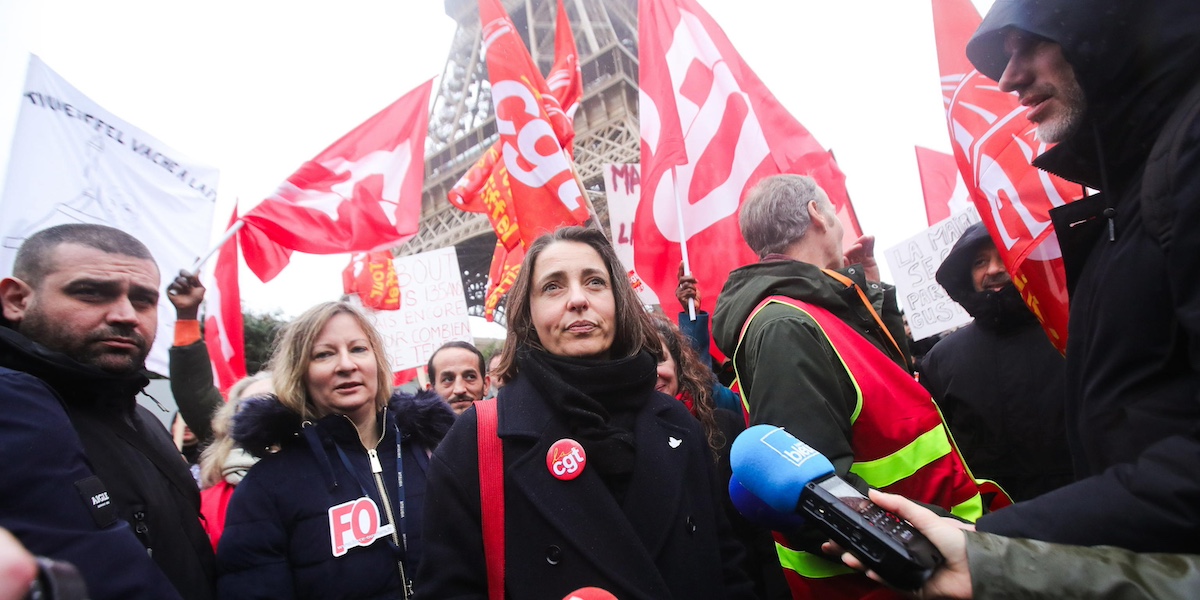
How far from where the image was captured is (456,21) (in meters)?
26.6

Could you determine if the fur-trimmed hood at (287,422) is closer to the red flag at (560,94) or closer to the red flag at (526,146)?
the red flag at (526,146)

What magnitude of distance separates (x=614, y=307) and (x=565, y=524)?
72 centimetres

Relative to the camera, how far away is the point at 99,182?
358cm

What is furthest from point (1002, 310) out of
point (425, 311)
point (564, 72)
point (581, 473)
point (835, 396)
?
point (425, 311)

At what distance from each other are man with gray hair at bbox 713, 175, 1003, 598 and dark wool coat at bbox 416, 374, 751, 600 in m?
0.27

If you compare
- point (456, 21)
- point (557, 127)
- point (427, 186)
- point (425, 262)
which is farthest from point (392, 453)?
point (456, 21)

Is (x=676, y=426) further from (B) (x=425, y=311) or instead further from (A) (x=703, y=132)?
(B) (x=425, y=311)

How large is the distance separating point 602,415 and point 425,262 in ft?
19.5

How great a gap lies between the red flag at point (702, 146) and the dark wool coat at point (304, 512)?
80.7 inches

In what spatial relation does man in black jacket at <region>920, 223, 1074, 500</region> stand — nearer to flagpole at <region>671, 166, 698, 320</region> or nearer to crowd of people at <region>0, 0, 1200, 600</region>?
crowd of people at <region>0, 0, 1200, 600</region>

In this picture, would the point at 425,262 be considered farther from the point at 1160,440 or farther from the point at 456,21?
the point at 456,21

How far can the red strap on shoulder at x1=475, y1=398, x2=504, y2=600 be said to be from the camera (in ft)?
5.34

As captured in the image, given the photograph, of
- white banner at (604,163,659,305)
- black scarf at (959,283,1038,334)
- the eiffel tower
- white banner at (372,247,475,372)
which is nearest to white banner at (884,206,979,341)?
white banner at (604,163,659,305)

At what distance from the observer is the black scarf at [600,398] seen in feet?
5.82
